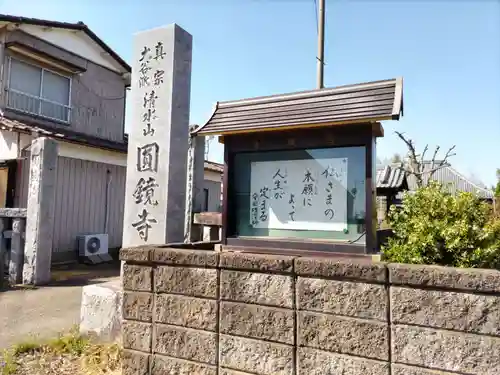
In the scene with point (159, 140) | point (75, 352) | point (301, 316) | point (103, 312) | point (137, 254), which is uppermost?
point (159, 140)

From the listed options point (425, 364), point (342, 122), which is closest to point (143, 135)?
point (342, 122)

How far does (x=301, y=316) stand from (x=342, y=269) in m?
0.55

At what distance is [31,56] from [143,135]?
29.9ft

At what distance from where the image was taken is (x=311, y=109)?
4031 millimetres

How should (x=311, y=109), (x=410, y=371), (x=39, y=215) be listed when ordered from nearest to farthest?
1. (x=410, y=371)
2. (x=311, y=109)
3. (x=39, y=215)

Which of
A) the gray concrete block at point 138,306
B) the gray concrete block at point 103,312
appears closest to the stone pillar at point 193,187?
the gray concrete block at point 103,312

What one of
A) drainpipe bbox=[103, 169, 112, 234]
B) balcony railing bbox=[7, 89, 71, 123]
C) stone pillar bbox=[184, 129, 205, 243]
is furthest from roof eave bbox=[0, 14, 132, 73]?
stone pillar bbox=[184, 129, 205, 243]

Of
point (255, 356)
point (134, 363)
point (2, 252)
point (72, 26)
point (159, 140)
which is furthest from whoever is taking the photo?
point (72, 26)

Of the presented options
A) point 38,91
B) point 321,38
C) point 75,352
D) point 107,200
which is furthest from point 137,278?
point 38,91

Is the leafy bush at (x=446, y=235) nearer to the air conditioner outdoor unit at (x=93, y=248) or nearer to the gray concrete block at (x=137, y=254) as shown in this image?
the gray concrete block at (x=137, y=254)

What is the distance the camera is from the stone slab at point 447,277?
2604mm

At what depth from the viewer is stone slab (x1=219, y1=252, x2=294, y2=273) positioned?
3242mm

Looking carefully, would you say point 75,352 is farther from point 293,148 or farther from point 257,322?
point 293,148

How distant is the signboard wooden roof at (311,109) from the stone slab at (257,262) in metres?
1.43
